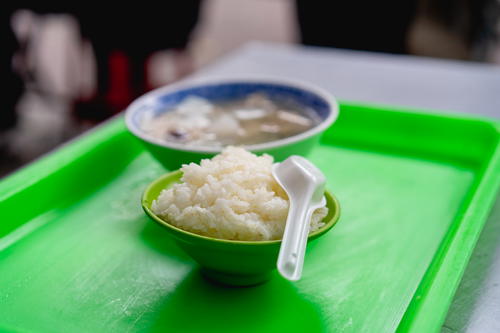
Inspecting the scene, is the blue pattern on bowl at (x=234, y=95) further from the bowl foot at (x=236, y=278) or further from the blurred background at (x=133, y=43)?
the blurred background at (x=133, y=43)

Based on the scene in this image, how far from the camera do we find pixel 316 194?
25.8 inches

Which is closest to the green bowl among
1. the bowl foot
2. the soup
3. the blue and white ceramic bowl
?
the bowl foot

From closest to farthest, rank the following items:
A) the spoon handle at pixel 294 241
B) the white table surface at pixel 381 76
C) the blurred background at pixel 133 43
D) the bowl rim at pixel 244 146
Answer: the spoon handle at pixel 294 241 → the bowl rim at pixel 244 146 → the white table surface at pixel 381 76 → the blurred background at pixel 133 43

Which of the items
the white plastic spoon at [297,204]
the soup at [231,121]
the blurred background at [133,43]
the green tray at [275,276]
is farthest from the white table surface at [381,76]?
the blurred background at [133,43]

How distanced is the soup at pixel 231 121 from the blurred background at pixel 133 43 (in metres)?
1.59

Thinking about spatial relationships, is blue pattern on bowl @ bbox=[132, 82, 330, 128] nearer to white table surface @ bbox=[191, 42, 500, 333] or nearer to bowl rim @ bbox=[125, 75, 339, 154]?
bowl rim @ bbox=[125, 75, 339, 154]

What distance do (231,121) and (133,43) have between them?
1.74m

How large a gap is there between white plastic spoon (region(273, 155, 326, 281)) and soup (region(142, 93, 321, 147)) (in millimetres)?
262

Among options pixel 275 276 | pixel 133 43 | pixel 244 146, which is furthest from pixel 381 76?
pixel 133 43

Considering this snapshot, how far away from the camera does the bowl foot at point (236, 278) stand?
0.67m

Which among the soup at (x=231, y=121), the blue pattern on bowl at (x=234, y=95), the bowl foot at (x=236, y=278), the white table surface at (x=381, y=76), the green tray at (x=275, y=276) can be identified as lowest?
the white table surface at (x=381, y=76)

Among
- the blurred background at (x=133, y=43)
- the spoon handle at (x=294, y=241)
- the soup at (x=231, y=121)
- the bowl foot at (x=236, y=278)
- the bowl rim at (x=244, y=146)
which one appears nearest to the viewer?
the spoon handle at (x=294, y=241)

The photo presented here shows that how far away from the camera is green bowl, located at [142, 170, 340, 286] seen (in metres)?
0.60

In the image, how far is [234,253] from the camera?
0.61 m
